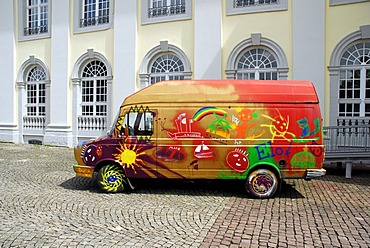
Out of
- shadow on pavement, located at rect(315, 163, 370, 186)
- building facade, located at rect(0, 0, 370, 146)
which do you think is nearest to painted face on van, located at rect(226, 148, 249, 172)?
shadow on pavement, located at rect(315, 163, 370, 186)

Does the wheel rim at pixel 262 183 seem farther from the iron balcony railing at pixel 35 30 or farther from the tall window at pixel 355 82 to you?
the iron balcony railing at pixel 35 30

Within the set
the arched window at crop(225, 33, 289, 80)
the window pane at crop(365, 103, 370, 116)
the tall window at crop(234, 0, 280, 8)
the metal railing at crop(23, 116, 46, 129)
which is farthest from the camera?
the metal railing at crop(23, 116, 46, 129)

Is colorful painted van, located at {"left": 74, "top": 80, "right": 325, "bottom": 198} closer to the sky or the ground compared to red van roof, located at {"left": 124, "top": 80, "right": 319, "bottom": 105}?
closer to the ground

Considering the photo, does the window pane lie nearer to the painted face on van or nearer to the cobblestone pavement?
the cobblestone pavement

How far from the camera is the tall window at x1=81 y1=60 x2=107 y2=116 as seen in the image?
1658cm

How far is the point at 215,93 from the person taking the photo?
7449 millimetres

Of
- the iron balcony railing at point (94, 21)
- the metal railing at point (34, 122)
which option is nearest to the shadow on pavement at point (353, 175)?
the iron balcony railing at point (94, 21)

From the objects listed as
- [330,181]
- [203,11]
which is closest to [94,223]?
[330,181]

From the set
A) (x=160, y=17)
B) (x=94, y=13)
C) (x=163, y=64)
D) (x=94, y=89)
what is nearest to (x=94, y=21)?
(x=94, y=13)

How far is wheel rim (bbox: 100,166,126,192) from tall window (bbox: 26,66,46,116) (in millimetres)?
11958

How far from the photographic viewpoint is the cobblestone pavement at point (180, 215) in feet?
16.1

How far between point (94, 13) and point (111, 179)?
1164 centimetres

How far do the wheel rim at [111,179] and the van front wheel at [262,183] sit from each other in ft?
8.93

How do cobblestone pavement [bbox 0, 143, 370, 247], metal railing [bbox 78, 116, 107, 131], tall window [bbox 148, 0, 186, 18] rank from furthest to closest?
metal railing [bbox 78, 116, 107, 131], tall window [bbox 148, 0, 186, 18], cobblestone pavement [bbox 0, 143, 370, 247]
